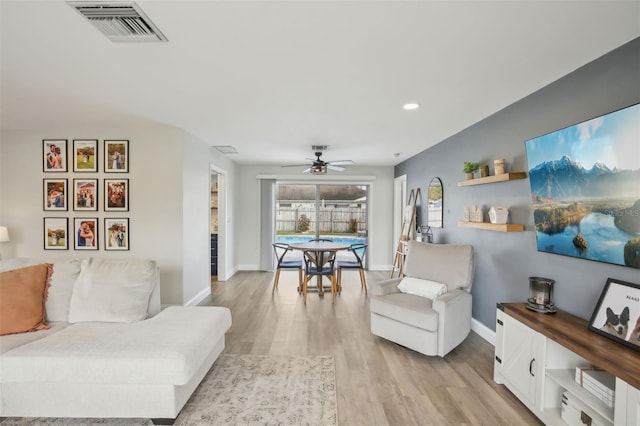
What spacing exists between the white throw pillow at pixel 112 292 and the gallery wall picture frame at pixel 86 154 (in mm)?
1731

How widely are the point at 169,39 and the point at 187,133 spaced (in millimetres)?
2329

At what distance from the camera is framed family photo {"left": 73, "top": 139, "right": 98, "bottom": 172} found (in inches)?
152

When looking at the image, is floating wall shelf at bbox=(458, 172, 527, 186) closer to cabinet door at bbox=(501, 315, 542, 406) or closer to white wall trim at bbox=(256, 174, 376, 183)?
cabinet door at bbox=(501, 315, 542, 406)

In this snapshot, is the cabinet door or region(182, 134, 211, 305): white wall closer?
the cabinet door

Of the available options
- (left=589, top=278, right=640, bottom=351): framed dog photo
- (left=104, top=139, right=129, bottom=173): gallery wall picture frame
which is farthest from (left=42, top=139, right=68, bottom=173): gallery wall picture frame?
(left=589, top=278, right=640, bottom=351): framed dog photo

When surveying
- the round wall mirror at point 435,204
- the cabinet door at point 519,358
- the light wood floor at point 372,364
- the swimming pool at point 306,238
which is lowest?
the light wood floor at point 372,364

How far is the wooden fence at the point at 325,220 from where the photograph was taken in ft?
23.4

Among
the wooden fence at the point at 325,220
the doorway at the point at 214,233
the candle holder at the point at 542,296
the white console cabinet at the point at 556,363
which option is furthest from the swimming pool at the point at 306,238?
the candle holder at the point at 542,296

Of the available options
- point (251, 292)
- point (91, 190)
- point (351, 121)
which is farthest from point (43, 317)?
point (351, 121)

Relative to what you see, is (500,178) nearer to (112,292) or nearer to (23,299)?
(112,292)

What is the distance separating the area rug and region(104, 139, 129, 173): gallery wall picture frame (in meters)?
2.71

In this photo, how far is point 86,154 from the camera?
3.86 metres

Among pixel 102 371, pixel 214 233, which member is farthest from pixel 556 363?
pixel 214 233

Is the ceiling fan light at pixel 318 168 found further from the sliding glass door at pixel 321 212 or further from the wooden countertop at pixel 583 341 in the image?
the wooden countertop at pixel 583 341
